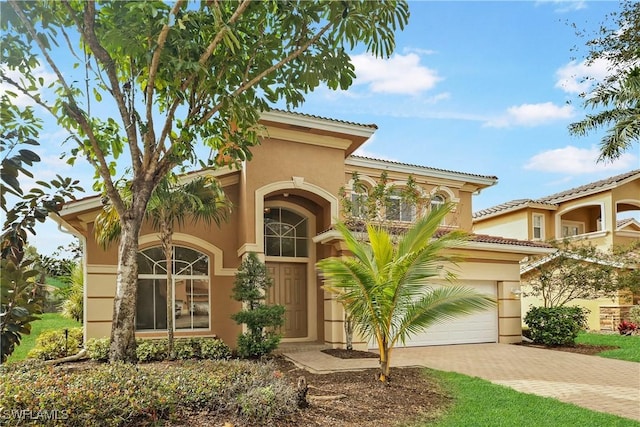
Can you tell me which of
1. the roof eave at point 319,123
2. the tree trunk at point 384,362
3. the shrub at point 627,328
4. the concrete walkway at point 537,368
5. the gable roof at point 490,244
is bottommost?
the shrub at point 627,328

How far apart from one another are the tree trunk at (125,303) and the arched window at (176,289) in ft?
17.6

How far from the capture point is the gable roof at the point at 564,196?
22.4 metres

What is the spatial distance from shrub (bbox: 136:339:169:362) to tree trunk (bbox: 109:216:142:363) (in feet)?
13.3

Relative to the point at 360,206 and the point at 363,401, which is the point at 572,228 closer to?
the point at 360,206

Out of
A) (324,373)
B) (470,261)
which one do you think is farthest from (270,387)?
(470,261)

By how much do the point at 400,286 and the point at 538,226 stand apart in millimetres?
19919

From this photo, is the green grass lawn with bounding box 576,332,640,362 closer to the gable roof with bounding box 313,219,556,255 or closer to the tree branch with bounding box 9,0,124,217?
the gable roof with bounding box 313,219,556,255

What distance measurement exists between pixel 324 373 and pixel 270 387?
3.58 metres

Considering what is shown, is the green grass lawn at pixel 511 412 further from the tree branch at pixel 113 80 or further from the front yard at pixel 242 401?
the tree branch at pixel 113 80

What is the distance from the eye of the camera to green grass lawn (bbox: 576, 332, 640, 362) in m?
12.2

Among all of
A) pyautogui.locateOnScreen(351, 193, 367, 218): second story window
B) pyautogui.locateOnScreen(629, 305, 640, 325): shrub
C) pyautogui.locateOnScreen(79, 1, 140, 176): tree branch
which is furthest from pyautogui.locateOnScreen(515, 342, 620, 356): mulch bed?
pyautogui.locateOnScreen(79, 1, 140, 176): tree branch

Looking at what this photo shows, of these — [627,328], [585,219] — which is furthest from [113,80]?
[585,219]

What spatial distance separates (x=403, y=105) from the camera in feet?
34.0

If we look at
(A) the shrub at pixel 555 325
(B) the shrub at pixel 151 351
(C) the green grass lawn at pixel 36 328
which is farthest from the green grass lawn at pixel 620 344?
(C) the green grass lawn at pixel 36 328
